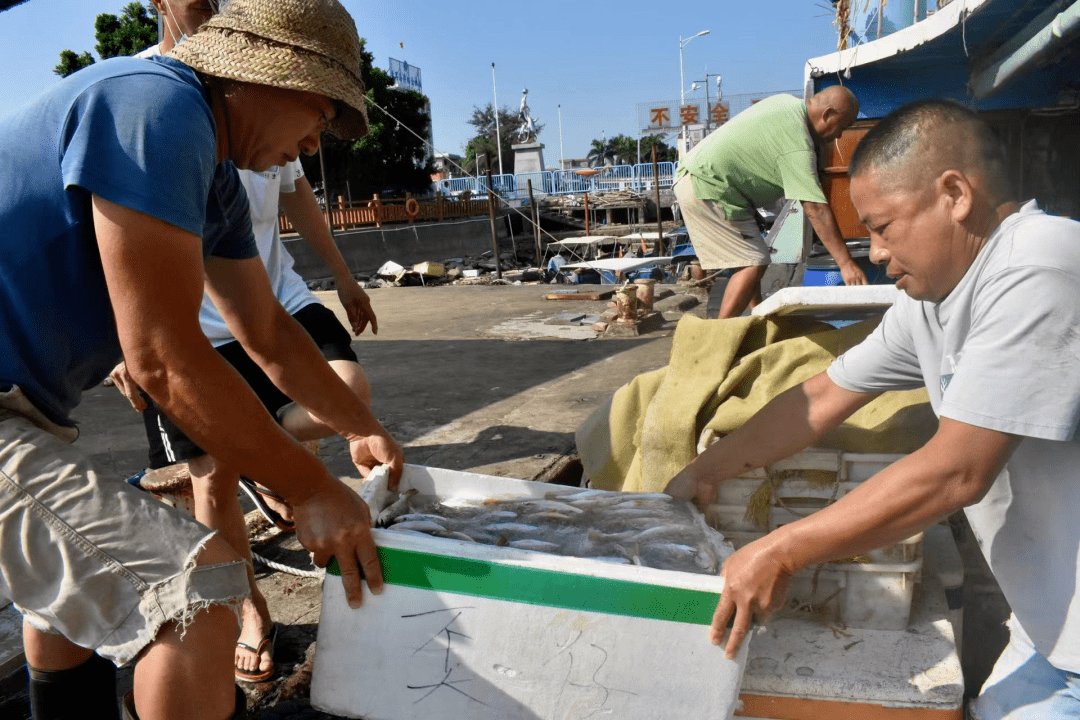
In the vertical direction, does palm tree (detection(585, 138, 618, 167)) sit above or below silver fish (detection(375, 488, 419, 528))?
above

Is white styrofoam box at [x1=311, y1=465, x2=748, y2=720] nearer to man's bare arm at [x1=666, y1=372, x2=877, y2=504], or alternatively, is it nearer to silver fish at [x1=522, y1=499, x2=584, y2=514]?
silver fish at [x1=522, y1=499, x2=584, y2=514]

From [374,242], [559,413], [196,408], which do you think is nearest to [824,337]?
[196,408]

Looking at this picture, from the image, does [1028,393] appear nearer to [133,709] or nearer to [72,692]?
[133,709]

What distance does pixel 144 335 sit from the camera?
58.8 inches

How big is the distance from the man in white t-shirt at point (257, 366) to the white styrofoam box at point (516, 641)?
0.61 meters

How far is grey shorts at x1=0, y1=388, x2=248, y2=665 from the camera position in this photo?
A: 60.3 inches

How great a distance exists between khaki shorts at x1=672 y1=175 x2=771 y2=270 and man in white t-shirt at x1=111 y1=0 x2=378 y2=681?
305cm

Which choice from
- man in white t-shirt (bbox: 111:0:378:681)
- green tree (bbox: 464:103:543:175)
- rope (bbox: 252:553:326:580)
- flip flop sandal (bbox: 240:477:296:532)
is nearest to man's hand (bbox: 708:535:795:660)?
man in white t-shirt (bbox: 111:0:378:681)

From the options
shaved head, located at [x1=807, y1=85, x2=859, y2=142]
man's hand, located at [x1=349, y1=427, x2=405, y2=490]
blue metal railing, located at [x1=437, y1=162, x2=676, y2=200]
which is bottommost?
man's hand, located at [x1=349, y1=427, x2=405, y2=490]

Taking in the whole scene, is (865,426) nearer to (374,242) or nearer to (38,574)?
(38,574)

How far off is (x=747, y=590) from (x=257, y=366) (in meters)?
1.90

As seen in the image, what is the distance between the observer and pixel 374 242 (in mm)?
27812

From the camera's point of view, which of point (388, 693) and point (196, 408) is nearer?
point (196, 408)

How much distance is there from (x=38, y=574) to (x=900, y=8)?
1040 cm
